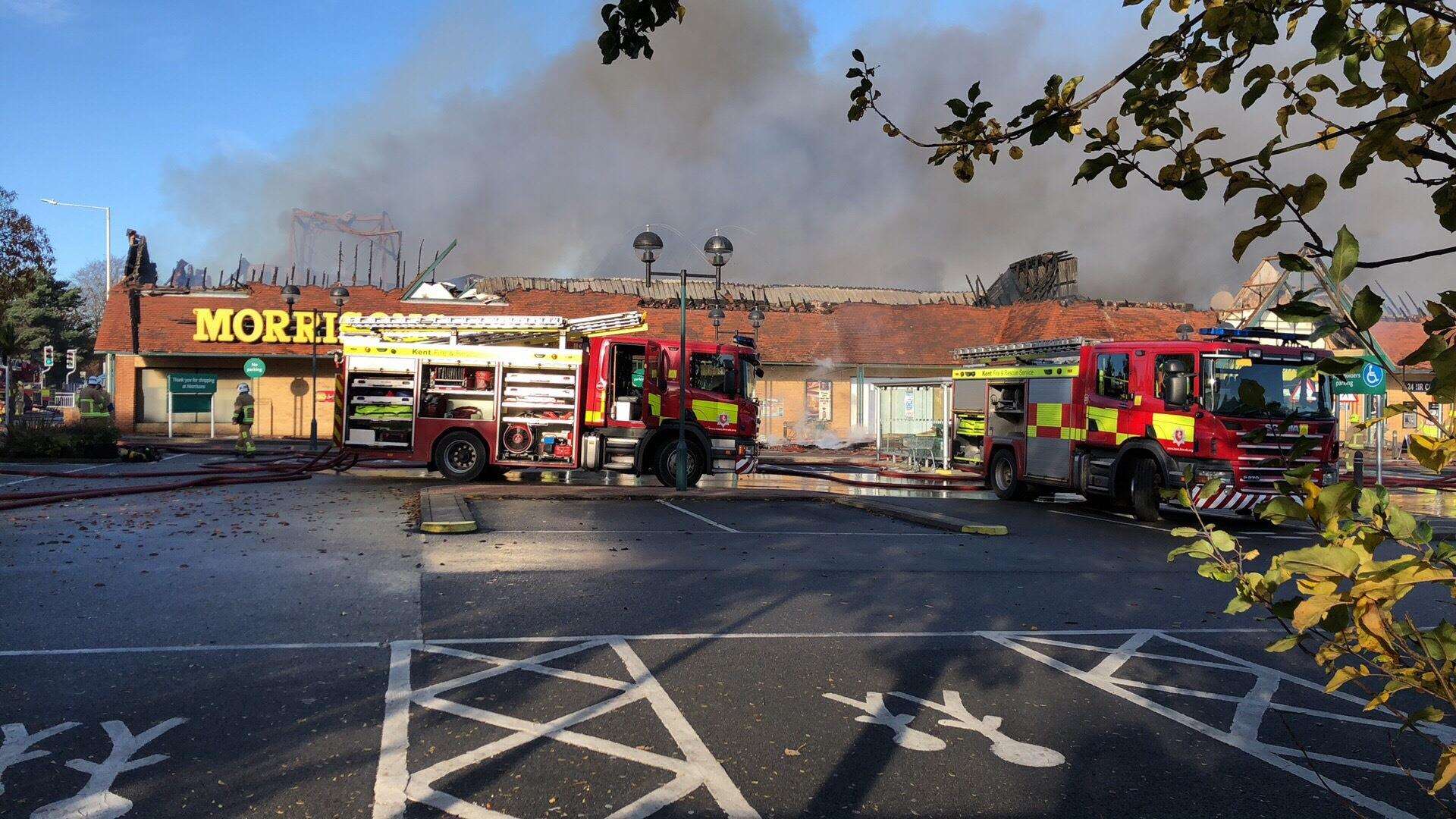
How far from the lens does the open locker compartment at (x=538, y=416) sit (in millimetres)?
18844

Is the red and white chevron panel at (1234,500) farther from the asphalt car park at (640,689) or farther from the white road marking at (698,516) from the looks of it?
the white road marking at (698,516)

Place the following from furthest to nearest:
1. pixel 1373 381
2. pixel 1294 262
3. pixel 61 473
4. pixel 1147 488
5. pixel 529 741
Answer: pixel 61 473
pixel 1373 381
pixel 1147 488
pixel 529 741
pixel 1294 262

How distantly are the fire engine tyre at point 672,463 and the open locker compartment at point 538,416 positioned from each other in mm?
1449

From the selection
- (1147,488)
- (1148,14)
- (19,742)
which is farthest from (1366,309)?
(1147,488)

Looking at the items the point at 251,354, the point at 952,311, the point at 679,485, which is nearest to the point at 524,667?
the point at 679,485

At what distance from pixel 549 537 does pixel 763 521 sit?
3.26m

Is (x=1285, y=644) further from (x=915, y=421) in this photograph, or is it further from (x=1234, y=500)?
(x=915, y=421)

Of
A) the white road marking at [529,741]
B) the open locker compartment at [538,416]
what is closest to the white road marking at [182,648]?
the white road marking at [529,741]

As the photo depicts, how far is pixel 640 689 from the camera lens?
5.75m

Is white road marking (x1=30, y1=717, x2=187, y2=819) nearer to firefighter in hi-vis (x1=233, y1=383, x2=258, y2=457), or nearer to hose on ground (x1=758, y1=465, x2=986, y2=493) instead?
hose on ground (x1=758, y1=465, x2=986, y2=493)

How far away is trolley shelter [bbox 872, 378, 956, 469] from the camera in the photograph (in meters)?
24.6

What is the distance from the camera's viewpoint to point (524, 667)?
20.2 ft

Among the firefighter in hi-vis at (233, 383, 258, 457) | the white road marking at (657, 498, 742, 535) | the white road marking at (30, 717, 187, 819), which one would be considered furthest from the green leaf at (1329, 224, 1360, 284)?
the firefighter in hi-vis at (233, 383, 258, 457)

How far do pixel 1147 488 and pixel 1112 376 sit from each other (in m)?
1.75
